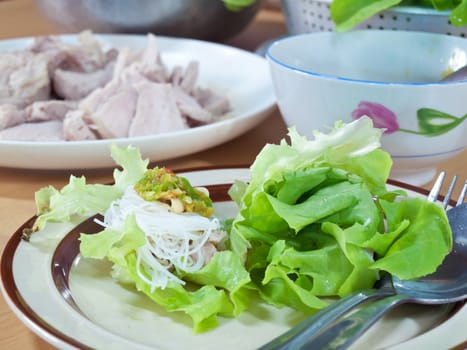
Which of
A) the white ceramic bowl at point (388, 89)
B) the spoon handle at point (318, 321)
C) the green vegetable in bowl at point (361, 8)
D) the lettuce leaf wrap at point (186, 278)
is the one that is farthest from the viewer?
the green vegetable in bowl at point (361, 8)

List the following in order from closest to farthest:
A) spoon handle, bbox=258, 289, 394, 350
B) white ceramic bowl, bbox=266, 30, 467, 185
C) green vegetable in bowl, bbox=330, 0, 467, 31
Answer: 1. spoon handle, bbox=258, 289, 394, 350
2. white ceramic bowl, bbox=266, 30, 467, 185
3. green vegetable in bowl, bbox=330, 0, 467, 31

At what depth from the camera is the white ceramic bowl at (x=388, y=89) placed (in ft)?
3.04

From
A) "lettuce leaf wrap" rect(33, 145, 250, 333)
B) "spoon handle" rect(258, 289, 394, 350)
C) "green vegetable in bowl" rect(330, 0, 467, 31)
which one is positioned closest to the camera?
"spoon handle" rect(258, 289, 394, 350)

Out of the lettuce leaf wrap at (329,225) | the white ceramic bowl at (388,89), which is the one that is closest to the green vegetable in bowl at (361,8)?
the white ceramic bowl at (388,89)

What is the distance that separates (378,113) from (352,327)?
0.42 metres

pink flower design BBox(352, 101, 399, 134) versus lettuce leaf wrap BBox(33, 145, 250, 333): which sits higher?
pink flower design BBox(352, 101, 399, 134)

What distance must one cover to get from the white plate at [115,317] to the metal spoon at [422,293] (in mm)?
16

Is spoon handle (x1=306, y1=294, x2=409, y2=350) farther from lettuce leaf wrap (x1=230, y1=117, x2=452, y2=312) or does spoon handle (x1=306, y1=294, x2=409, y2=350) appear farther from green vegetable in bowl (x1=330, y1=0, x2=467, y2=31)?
green vegetable in bowl (x1=330, y1=0, x2=467, y2=31)

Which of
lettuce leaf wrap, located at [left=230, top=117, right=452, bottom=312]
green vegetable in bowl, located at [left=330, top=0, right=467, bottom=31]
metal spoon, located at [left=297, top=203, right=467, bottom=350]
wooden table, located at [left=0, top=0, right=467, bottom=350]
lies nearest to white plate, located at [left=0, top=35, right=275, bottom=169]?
wooden table, located at [left=0, top=0, right=467, bottom=350]

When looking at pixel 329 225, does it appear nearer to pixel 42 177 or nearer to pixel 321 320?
pixel 321 320

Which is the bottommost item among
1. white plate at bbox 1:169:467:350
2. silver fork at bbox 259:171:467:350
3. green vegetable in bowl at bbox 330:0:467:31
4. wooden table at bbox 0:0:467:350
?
wooden table at bbox 0:0:467:350

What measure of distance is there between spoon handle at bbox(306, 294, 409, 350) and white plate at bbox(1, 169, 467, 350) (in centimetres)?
2

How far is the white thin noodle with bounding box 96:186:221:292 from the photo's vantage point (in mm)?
700

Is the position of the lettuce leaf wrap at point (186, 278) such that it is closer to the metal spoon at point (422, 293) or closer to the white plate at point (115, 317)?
the white plate at point (115, 317)
